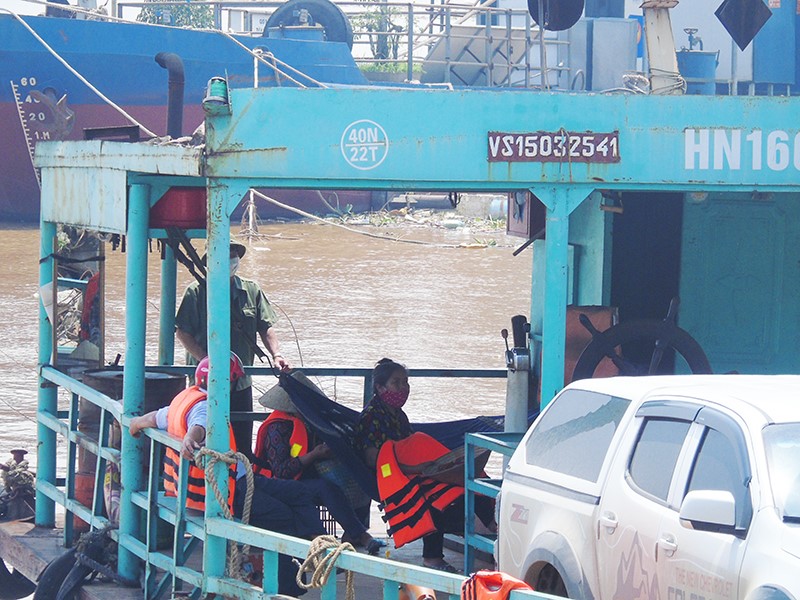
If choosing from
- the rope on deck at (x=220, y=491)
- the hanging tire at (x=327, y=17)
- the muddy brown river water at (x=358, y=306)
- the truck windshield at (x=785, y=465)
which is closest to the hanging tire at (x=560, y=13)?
the muddy brown river water at (x=358, y=306)

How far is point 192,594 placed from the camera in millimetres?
6027

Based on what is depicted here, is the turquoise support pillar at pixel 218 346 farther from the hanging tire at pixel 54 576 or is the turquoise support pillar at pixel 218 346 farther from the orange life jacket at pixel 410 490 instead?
the hanging tire at pixel 54 576

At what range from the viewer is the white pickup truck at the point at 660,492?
147 inches

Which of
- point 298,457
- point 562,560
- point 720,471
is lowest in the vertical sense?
point 298,457

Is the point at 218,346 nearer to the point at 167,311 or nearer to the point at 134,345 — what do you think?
the point at 134,345

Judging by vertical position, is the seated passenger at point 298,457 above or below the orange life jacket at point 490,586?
below

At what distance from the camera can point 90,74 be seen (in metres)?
30.7

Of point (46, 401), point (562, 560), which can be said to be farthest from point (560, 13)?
point (562, 560)

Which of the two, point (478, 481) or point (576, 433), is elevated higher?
point (576, 433)

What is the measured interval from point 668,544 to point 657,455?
1.41 ft

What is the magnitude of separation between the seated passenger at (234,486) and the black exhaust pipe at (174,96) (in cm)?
210

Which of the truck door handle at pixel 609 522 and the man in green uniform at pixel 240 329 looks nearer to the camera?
the truck door handle at pixel 609 522

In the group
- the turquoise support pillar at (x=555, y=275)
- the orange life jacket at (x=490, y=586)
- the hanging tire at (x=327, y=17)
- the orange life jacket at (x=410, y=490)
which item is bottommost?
the orange life jacket at (x=410, y=490)

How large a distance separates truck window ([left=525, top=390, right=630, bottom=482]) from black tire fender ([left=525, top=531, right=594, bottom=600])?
0.86 feet
